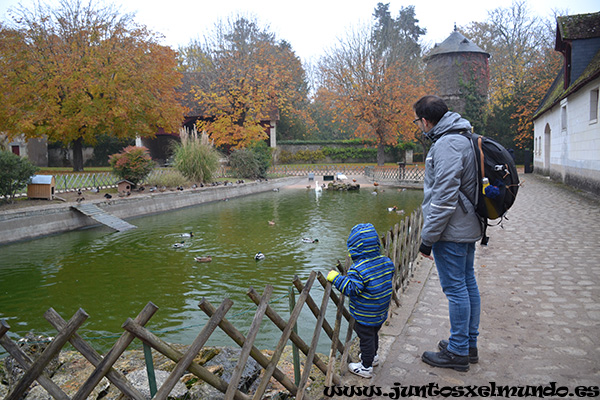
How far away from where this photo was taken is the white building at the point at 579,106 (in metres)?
16.0

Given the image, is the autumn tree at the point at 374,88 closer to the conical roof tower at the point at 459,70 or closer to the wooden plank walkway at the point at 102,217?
the conical roof tower at the point at 459,70

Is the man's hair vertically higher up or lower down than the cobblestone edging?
higher up

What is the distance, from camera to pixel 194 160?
2242cm

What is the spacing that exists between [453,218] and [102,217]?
12814mm

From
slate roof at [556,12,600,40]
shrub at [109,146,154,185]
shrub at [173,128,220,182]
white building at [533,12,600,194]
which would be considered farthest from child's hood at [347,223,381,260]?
slate roof at [556,12,600,40]

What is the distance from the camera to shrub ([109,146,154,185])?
18797 millimetres

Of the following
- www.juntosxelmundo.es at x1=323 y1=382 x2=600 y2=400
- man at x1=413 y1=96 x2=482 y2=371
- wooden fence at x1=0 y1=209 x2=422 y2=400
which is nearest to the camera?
wooden fence at x1=0 y1=209 x2=422 y2=400

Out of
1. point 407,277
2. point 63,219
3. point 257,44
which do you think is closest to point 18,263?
point 63,219

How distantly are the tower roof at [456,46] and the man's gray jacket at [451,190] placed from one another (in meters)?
45.4

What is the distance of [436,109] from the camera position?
3.55 m

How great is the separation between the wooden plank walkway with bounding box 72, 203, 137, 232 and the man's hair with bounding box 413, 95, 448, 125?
37.9ft

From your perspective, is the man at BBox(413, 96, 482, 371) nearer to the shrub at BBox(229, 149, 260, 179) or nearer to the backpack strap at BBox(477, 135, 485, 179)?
the backpack strap at BBox(477, 135, 485, 179)

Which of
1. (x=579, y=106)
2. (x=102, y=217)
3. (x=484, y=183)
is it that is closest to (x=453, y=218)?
(x=484, y=183)

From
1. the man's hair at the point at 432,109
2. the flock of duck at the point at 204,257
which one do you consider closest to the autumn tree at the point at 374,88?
the flock of duck at the point at 204,257
